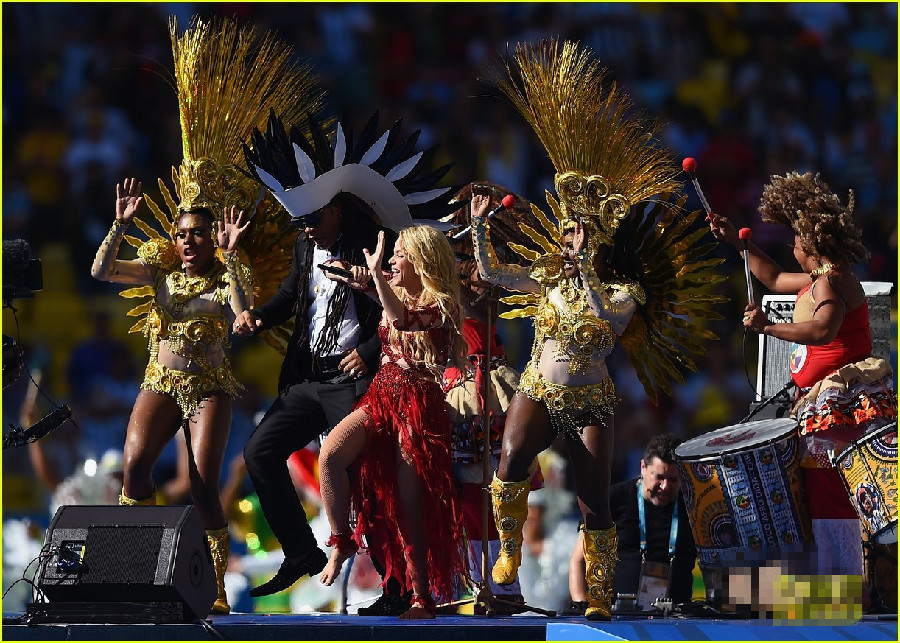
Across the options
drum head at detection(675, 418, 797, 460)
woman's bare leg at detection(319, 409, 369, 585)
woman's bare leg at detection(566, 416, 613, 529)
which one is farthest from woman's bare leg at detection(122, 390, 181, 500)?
drum head at detection(675, 418, 797, 460)

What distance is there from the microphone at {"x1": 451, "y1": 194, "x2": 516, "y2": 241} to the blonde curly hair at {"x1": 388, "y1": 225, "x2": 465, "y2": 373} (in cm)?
27

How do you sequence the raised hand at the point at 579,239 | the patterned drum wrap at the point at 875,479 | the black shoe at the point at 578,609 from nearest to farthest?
1. the patterned drum wrap at the point at 875,479
2. the raised hand at the point at 579,239
3. the black shoe at the point at 578,609

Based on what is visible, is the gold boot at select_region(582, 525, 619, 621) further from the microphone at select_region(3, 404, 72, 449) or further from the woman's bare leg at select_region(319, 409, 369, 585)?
the microphone at select_region(3, 404, 72, 449)

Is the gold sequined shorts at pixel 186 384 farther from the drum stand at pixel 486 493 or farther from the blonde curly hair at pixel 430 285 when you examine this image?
the drum stand at pixel 486 493

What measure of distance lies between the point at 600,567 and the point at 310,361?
5.07 ft

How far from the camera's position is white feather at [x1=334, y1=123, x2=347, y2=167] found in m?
6.27

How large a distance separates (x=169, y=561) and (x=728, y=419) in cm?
360

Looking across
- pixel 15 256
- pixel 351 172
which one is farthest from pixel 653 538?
pixel 15 256

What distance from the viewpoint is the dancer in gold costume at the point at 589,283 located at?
584cm

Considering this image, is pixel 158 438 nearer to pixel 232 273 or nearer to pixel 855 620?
pixel 232 273

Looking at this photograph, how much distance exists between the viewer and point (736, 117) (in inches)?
348

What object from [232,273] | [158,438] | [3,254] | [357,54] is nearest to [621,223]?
[232,273]

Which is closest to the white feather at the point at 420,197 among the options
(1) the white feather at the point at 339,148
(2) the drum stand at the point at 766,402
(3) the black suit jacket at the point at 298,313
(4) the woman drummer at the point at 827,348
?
(3) the black suit jacket at the point at 298,313

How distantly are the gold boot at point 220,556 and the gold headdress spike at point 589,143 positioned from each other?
6.69 ft
